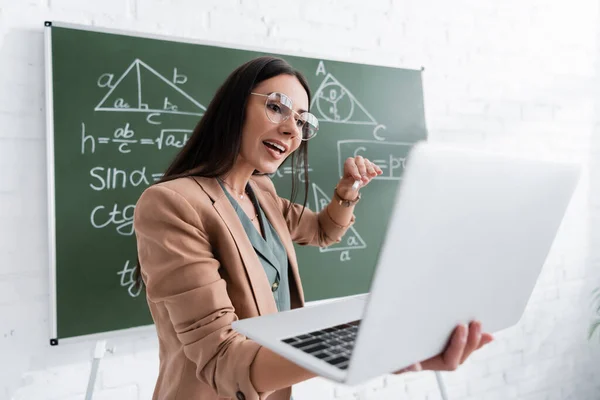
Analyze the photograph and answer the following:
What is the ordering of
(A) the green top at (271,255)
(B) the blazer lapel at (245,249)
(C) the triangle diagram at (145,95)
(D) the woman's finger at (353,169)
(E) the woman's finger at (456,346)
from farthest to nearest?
(C) the triangle diagram at (145,95)
(D) the woman's finger at (353,169)
(A) the green top at (271,255)
(B) the blazer lapel at (245,249)
(E) the woman's finger at (456,346)

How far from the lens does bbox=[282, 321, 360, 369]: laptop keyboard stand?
1.85 ft

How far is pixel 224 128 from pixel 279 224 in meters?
0.29

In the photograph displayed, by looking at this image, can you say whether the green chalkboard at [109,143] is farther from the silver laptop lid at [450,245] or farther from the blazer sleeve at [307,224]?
the silver laptop lid at [450,245]

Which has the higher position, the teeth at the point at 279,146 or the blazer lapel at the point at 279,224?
the teeth at the point at 279,146

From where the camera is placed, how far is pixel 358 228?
1844mm

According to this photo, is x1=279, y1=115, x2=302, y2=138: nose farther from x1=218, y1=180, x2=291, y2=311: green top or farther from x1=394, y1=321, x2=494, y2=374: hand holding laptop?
x1=394, y1=321, x2=494, y2=374: hand holding laptop

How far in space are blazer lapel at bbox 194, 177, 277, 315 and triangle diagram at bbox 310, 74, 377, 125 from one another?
0.88m

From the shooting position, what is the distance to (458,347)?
2.02 ft

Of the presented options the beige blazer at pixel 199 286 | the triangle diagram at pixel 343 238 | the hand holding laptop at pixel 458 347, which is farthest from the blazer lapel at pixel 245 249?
the triangle diagram at pixel 343 238

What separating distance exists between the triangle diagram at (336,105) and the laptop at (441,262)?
117 centimetres

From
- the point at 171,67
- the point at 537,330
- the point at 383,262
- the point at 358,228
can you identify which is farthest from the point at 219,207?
the point at 537,330

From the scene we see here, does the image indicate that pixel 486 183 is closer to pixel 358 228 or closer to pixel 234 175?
pixel 234 175

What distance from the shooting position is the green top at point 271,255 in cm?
100

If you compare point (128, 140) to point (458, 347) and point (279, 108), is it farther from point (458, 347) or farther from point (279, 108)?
point (458, 347)
